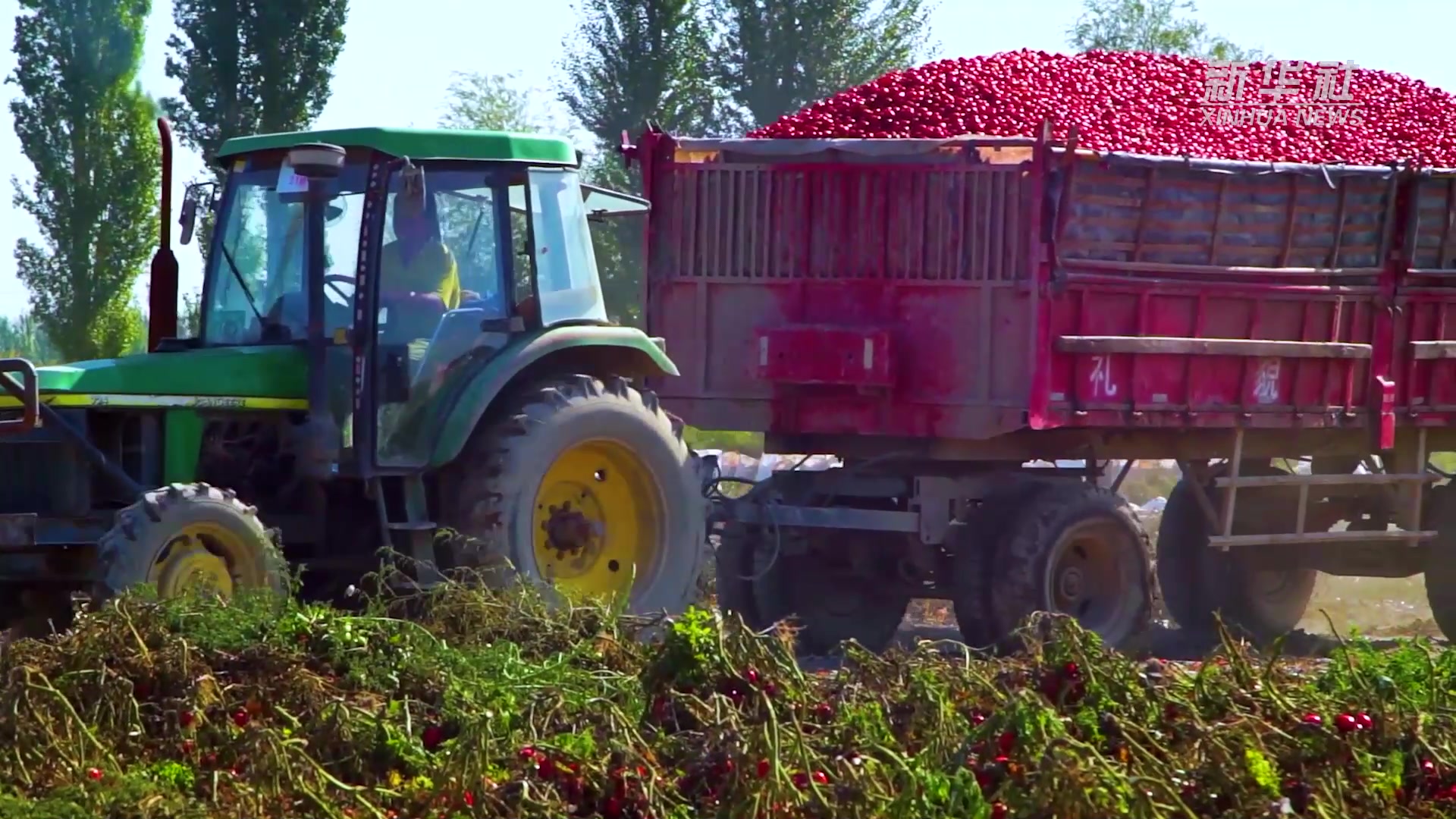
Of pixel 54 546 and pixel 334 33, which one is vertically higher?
pixel 334 33

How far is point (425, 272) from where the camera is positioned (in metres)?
8.58

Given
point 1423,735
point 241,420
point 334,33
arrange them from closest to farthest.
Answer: point 1423,735 → point 241,420 → point 334,33

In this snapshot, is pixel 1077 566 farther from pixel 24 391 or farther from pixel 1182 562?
pixel 24 391

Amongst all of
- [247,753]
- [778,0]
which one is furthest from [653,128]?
[778,0]

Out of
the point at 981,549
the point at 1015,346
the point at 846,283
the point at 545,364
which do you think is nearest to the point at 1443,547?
the point at 981,549

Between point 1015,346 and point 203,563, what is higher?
point 1015,346

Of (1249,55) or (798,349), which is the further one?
(1249,55)

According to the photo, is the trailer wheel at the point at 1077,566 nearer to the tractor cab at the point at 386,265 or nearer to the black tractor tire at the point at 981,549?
the black tractor tire at the point at 981,549

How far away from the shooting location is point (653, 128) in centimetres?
1081

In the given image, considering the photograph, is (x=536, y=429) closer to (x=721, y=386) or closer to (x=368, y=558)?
(x=368, y=558)

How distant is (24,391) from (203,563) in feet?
3.04

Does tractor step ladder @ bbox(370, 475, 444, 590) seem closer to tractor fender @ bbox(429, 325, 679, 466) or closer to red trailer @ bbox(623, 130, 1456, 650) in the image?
tractor fender @ bbox(429, 325, 679, 466)

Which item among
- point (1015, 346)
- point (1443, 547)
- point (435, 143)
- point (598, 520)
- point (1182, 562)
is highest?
point (435, 143)

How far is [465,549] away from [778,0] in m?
22.3
